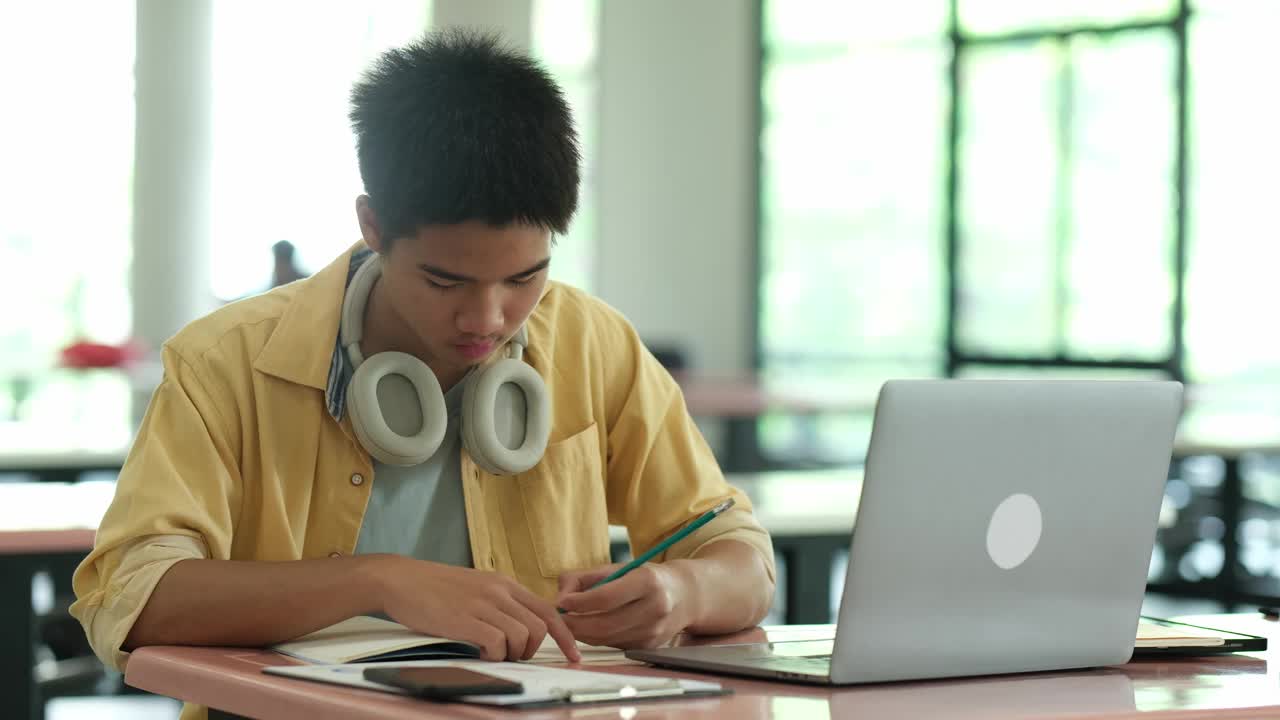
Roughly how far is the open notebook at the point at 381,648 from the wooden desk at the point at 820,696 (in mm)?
32

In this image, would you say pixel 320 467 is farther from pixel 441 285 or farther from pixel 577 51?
pixel 577 51

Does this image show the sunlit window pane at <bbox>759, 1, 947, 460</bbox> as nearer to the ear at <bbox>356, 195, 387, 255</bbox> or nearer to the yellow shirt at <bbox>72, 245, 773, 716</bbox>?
the yellow shirt at <bbox>72, 245, 773, 716</bbox>

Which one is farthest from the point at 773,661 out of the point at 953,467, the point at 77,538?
the point at 77,538

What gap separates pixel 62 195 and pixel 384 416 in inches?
264

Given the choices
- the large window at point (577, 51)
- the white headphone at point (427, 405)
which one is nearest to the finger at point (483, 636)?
the white headphone at point (427, 405)

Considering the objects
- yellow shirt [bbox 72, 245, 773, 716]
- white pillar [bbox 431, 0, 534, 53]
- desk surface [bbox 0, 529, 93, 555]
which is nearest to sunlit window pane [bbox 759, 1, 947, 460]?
white pillar [bbox 431, 0, 534, 53]

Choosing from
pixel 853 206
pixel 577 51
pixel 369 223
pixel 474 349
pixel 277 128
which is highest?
pixel 577 51

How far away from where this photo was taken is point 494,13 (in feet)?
27.5

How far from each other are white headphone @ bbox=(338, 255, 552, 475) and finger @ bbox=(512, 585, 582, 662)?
20 centimetres

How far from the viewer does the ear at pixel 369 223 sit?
1.39 meters

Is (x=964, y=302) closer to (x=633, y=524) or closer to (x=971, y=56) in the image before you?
(x=971, y=56)

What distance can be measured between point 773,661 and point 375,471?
0.47 metres

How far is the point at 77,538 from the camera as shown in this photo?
224 centimetres

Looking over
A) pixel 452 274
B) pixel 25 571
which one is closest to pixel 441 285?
pixel 452 274
